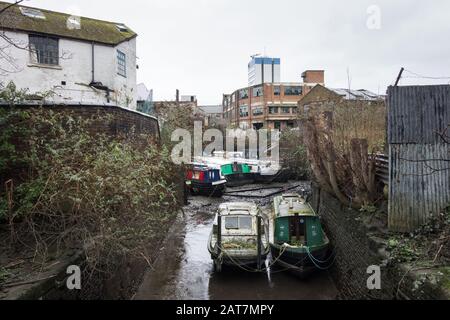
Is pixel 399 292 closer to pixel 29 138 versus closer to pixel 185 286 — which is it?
pixel 185 286

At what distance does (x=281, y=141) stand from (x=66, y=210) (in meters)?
26.1

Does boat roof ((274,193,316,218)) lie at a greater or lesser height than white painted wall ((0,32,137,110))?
lesser

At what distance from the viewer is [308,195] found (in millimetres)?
19578

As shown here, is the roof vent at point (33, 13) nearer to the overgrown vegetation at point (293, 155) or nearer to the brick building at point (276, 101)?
the overgrown vegetation at point (293, 155)

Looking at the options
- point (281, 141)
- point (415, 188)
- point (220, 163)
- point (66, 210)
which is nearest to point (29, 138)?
point (66, 210)

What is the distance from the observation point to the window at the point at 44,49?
1527 cm

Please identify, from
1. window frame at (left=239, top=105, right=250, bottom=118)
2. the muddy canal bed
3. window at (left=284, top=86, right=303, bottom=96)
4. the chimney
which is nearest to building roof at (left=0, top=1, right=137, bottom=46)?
the muddy canal bed

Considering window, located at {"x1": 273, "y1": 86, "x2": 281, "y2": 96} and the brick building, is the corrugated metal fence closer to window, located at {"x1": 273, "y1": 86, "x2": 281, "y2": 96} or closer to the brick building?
the brick building

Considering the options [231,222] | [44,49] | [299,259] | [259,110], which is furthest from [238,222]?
[259,110]

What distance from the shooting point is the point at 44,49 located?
15.6 metres

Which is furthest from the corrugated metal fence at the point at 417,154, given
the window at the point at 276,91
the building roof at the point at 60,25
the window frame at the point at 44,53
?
the window at the point at 276,91

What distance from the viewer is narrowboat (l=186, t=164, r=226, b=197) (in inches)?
901

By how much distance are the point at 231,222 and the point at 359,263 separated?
4751 millimetres

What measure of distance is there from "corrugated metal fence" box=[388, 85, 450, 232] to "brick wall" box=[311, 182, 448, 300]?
980 mm
